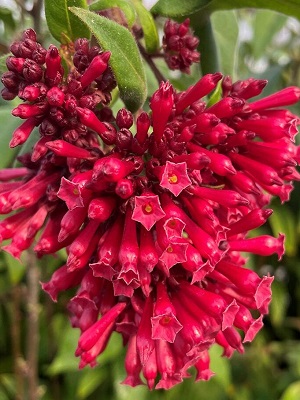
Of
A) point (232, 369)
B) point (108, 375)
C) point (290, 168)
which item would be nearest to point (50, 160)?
point (290, 168)

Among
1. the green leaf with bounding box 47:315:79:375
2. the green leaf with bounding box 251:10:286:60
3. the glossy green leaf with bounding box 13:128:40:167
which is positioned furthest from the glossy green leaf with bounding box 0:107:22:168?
the green leaf with bounding box 251:10:286:60

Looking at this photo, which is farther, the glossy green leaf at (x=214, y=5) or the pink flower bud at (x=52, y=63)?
the glossy green leaf at (x=214, y=5)

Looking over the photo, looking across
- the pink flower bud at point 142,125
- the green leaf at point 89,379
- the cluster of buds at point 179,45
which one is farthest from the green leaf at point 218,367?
the pink flower bud at point 142,125

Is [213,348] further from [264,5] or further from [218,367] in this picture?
[264,5]

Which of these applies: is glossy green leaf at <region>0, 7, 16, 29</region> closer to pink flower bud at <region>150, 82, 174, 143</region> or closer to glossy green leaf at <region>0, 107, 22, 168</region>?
glossy green leaf at <region>0, 107, 22, 168</region>

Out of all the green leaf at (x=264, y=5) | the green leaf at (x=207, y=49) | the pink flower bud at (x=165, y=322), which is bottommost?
the pink flower bud at (x=165, y=322)

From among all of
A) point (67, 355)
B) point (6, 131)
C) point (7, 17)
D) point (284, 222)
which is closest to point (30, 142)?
point (6, 131)

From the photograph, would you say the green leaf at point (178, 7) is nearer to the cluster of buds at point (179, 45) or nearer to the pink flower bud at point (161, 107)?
the cluster of buds at point (179, 45)
